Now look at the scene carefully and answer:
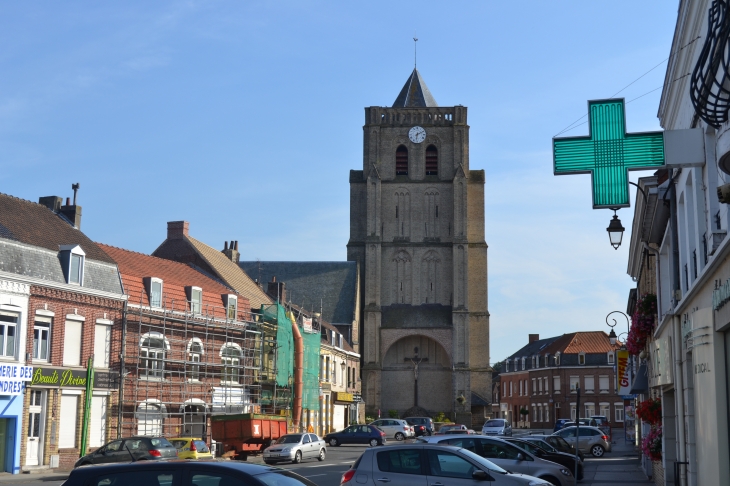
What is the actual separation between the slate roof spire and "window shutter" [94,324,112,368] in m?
51.3

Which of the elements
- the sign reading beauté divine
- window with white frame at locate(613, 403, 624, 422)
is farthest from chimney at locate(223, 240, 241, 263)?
window with white frame at locate(613, 403, 624, 422)

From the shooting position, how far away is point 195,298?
4094 cm

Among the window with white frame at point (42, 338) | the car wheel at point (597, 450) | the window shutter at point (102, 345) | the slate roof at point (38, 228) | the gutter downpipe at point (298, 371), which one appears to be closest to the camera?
the window with white frame at point (42, 338)

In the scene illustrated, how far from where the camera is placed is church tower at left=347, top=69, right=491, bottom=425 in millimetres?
73875

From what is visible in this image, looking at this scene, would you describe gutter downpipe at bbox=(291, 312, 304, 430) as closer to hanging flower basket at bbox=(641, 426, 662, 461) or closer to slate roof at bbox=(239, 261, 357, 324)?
slate roof at bbox=(239, 261, 357, 324)

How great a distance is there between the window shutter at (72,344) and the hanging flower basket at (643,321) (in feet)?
65.2

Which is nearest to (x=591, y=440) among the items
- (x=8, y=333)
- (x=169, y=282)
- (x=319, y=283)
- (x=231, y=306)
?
(x=231, y=306)

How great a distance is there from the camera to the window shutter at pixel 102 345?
109 ft

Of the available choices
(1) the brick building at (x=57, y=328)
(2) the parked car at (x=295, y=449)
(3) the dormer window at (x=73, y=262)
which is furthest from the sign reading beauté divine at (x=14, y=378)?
(2) the parked car at (x=295, y=449)

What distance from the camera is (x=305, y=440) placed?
33.9m

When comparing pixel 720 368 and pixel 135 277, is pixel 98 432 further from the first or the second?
pixel 720 368

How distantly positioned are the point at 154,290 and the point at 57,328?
7456mm

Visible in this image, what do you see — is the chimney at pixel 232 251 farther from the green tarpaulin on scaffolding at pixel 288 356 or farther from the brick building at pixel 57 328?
the brick building at pixel 57 328

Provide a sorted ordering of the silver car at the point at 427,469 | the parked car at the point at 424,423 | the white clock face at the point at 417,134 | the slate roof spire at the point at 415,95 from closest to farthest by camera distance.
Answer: the silver car at the point at 427,469 → the parked car at the point at 424,423 → the white clock face at the point at 417,134 → the slate roof spire at the point at 415,95
